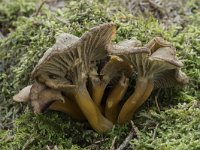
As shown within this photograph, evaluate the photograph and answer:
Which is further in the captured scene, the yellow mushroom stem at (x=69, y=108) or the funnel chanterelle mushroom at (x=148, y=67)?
the yellow mushroom stem at (x=69, y=108)

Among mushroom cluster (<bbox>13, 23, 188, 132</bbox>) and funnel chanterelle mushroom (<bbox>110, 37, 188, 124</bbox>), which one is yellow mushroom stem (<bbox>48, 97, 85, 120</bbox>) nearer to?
mushroom cluster (<bbox>13, 23, 188, 132</bbox>)

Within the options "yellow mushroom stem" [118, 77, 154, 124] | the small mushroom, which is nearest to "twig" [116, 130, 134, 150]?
"yellow mushroom stem" [118, 77, 154, 124]

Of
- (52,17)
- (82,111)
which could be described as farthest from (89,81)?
(52,17)

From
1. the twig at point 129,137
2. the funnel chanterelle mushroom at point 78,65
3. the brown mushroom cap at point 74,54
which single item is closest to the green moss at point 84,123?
the twig at point 129,137

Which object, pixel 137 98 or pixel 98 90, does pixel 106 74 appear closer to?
pixel 98 90

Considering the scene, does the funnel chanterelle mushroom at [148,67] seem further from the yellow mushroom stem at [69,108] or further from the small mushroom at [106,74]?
the yellow mushroom stem at [69,108]

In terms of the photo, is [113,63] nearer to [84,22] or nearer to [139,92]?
[139,92]
